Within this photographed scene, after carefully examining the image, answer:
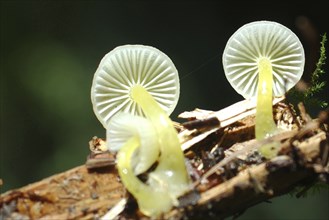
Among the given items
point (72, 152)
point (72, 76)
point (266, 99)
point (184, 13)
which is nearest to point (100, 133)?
point (72, 152)

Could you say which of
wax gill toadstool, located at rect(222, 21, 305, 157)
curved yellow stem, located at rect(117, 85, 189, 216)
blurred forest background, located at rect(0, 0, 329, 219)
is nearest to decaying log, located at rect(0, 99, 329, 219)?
curved yellow stem, located at rect(117, 85, 189, 216)

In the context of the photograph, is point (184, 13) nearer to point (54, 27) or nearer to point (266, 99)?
point (54, 27)

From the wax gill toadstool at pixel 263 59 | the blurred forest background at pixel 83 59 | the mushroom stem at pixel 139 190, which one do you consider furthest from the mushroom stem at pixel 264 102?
the blurred forest background at pixel 83 59

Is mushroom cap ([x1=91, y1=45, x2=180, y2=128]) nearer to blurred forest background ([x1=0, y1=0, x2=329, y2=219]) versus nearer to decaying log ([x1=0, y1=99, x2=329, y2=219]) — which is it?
decaying log ([x1=0, y1=99, x2=329, y2=219])

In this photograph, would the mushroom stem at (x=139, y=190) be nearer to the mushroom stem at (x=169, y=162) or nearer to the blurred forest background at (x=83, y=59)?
the mushroom stem at (x=169, y=162)

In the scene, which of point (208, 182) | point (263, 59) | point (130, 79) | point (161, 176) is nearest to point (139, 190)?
point (161, 176)

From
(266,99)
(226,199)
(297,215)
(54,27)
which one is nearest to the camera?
(226,199)
